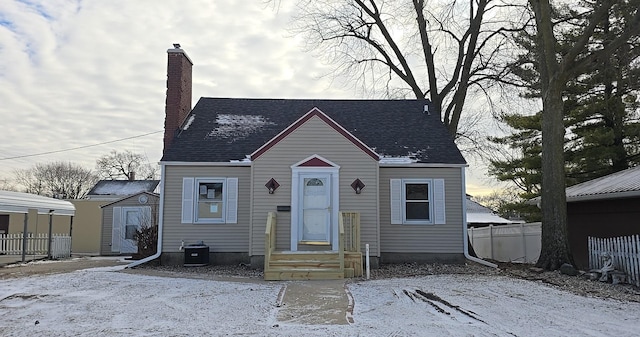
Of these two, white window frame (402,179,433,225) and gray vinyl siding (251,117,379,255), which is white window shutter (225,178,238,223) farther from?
white window frame (402,179,433,225)

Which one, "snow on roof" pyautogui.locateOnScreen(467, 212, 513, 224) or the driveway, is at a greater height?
"snow on roof" pyautogui.locateOnScreen(467, 212, 513, 224)

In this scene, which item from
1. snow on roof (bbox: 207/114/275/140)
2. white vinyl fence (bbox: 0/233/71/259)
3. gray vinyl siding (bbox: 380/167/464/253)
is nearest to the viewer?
gray vinyl siding (bbox: 380/167/464/253)

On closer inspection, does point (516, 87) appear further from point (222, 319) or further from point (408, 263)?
point (222, 319)

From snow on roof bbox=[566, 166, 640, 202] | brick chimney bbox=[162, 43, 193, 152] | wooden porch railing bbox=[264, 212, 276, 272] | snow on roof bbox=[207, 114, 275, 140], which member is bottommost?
wooden porch railing bbox=[264, 212, 276, 272]

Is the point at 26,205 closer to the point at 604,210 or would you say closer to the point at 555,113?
the point at 555,113

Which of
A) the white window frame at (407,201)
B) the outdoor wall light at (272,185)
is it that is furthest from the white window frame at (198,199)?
the white window frame at (407,201)

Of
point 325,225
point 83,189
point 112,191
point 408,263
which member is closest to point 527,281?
point 408,263

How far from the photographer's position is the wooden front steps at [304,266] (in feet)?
38.9

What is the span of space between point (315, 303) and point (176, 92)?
11.0m

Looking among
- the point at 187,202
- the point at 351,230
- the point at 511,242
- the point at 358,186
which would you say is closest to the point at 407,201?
the point at 358,186

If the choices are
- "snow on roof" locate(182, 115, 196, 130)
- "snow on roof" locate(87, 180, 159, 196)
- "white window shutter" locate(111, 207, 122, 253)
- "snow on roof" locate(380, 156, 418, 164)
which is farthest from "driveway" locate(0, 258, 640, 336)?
"snow on roof" locate(87, 180, 159, 196)

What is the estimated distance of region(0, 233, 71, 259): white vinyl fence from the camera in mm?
18125

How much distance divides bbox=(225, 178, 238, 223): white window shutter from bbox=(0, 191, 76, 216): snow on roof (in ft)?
22.7

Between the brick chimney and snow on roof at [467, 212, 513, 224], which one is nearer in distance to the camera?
the brick chimney
